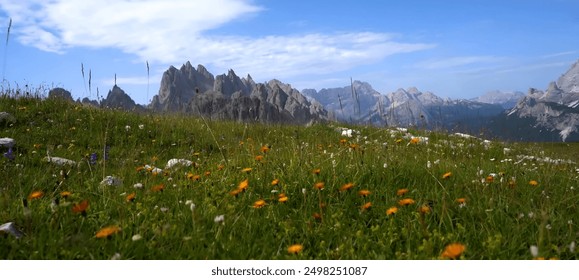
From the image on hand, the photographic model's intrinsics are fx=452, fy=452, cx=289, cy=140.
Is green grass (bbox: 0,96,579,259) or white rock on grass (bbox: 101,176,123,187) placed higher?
white rock on grass (bbox: 101,176,123,187)

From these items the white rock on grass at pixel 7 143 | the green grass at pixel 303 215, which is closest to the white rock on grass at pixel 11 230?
the green grass at pixel 303 215

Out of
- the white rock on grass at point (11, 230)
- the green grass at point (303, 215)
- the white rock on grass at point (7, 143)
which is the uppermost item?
the white rock on grass at point (7, 143)

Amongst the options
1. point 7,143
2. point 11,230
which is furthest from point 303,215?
point 7,143

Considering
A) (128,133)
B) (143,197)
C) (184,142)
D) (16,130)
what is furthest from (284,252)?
(16,130)

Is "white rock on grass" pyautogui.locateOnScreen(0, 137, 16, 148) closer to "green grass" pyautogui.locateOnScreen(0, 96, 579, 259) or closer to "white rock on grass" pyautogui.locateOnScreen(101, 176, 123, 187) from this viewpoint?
"green grass" pyautogui.locateOnScreen(0, 96, 579, 259)

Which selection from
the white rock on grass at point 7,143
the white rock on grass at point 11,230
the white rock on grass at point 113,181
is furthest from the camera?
the white rock on grass at point 7,143

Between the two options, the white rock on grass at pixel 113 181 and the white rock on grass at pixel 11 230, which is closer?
the white rock on grass at pixel 11 230

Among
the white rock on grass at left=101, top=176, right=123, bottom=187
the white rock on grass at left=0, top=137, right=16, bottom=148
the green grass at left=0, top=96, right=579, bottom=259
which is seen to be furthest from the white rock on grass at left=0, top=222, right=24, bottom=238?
the white rock on grass at left=0, top=137, right=16, bottom=148

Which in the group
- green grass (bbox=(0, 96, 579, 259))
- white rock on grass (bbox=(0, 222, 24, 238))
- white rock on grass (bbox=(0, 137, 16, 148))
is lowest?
green grass (bbox=(0, 96, 579, 259))

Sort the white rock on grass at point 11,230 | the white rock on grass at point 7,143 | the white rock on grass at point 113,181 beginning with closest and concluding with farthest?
1. the white rock on grass at point 11,230
2. the white rock on grass at point 113,181
3. the white rock on grass at point 7,143

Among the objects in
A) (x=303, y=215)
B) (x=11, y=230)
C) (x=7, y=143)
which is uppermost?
(x=7, y=143)

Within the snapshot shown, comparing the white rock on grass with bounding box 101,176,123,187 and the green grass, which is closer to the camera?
the green grass

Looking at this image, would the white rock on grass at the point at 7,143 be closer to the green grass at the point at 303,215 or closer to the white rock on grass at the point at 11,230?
the green grass at the point at 303,215

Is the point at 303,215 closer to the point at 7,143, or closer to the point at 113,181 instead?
the point at 113,181
